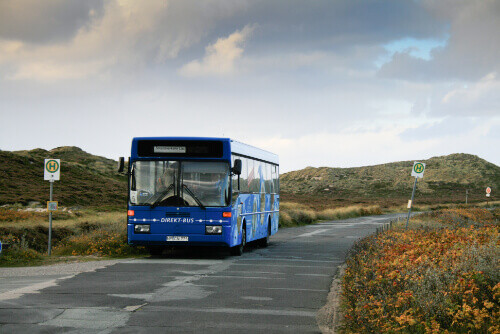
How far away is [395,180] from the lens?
167 meters

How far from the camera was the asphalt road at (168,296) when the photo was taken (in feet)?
29.3

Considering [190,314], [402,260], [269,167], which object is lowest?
[190,314]

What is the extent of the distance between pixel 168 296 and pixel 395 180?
160 m

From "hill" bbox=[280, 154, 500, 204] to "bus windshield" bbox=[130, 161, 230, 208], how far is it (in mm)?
126166

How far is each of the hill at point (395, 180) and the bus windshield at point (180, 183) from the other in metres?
126

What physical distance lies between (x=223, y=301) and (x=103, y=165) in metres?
112

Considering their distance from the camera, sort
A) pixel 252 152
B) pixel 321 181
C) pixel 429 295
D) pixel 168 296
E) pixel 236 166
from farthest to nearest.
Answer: pixel 321 181
pixel 252 152
pixel 236 166
pixel 168 296
pixel 429 295

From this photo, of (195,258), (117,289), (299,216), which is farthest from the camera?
(299,216)

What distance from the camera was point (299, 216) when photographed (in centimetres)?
4847

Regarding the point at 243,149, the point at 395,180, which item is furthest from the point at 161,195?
the point at 395,180

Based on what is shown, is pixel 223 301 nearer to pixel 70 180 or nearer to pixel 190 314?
pixel 190 314

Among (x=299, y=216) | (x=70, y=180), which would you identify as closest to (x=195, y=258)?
(x=299, y=216)

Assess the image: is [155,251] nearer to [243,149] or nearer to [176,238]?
[176,238]

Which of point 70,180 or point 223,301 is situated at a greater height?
point 70,180
